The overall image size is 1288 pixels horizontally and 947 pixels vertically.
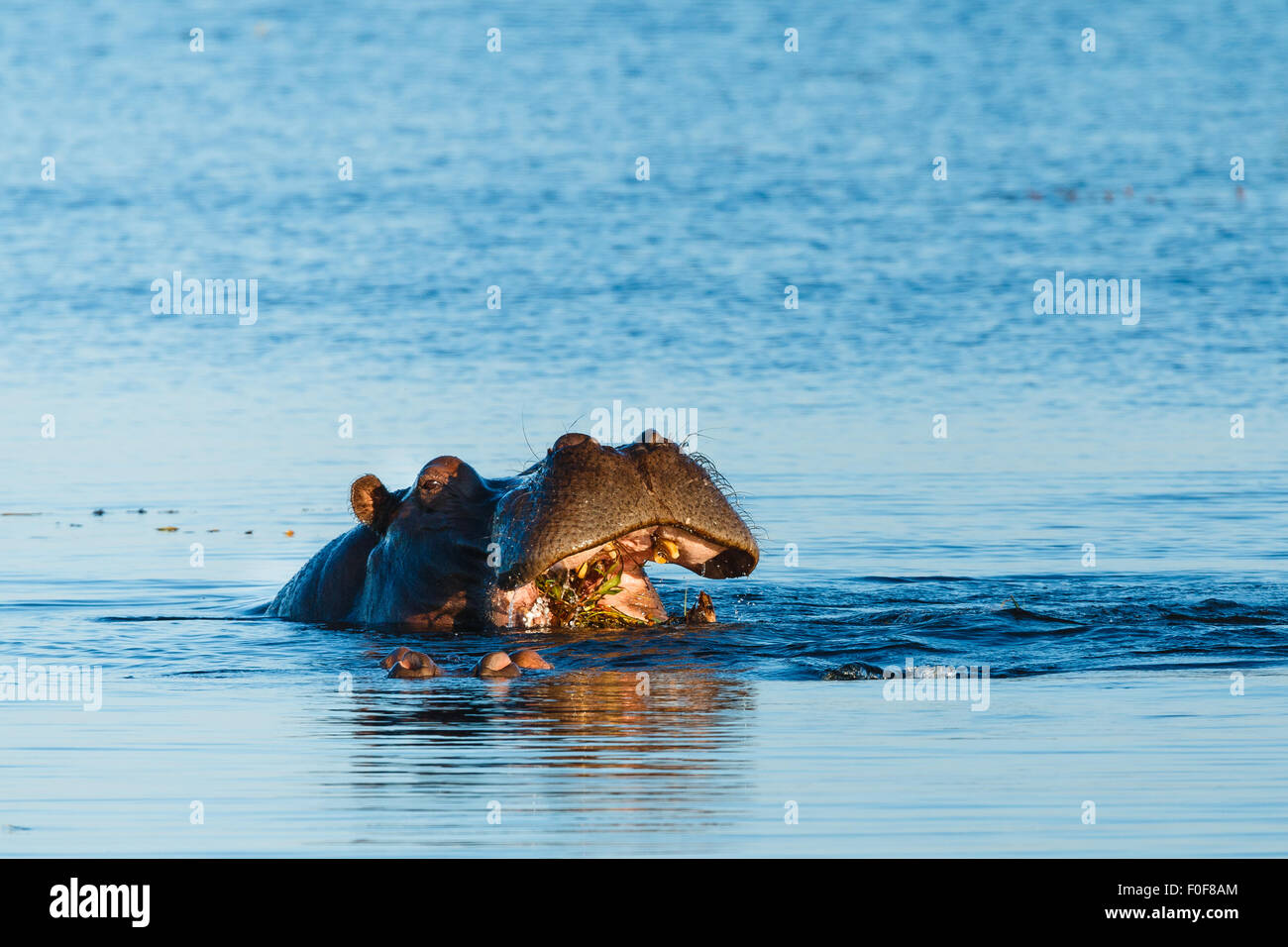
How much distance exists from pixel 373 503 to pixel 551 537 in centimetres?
173

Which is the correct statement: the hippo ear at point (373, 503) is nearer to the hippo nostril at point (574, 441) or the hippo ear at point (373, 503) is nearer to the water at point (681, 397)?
the water at point (681, 397)

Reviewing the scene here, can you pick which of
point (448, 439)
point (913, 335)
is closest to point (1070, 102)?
point (913, 335)

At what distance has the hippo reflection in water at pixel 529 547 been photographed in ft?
28.4

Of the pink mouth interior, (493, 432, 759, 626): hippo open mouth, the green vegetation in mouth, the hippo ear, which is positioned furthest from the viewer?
the hippo ear

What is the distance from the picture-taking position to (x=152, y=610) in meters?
11.8

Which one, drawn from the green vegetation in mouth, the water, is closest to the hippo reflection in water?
the green vegetation in mouth

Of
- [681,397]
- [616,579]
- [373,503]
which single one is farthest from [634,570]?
[681,397]

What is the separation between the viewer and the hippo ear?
9.99m

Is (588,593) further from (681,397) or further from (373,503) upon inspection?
(681,397)

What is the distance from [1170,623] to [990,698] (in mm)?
2366

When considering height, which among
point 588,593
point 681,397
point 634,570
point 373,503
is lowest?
point 588,593

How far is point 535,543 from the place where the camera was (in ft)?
28.4

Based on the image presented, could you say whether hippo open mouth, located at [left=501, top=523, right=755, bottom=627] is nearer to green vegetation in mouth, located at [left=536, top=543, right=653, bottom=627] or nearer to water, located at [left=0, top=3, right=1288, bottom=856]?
green vegetation in mouth, located at [left=536, top=543, right=653, bottom=627]

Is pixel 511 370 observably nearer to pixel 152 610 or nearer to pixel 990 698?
pixel 152 610
